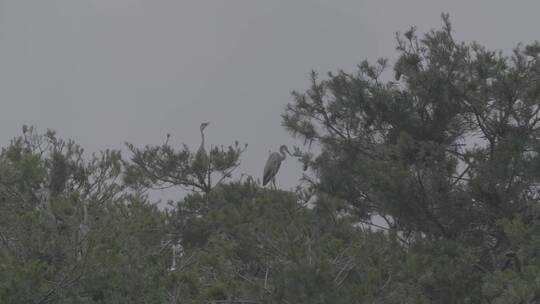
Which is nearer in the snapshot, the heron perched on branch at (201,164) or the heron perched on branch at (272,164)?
the heron perched on branch at (201,164)

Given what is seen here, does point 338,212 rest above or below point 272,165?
below

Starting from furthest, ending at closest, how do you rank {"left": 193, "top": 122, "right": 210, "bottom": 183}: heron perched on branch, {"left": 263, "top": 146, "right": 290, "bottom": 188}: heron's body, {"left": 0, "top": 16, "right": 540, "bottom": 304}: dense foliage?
{"left": 263, "top": 146, "right": 290, "bottom": 188}: heron's body, {"left": 193, "top": 122, "right": 210, "bottom": 183}: heron perched on branch, {"left": 0, "top": 16, "right": 540, "bottom": 304}: dense foliage

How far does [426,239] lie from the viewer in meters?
9.56

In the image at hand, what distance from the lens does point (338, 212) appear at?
11609mm

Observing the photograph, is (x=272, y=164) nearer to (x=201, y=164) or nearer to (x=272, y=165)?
(x=272, y=165)

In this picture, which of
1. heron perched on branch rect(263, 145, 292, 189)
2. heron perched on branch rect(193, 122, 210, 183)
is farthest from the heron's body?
heron perched on branch rect(193, 122, 210, 183)

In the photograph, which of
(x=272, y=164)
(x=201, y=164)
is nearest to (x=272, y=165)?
(x=272, y=164)

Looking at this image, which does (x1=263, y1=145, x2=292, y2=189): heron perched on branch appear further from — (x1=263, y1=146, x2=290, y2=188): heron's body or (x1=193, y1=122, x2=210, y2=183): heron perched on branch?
(x1=193, y1=122, x2=210, y2=183): heron perched on branch

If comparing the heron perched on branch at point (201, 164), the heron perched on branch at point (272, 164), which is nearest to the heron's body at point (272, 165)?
the heron perched on branch at point (272, 164)

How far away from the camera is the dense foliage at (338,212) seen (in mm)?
6270

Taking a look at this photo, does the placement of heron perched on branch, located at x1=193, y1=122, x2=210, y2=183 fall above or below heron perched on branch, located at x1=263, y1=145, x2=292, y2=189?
below

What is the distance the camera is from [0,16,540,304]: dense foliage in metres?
6.27

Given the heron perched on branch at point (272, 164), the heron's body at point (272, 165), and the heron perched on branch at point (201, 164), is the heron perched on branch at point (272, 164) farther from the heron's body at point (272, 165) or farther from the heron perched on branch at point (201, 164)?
the heron perched on branch at point (201, 164)

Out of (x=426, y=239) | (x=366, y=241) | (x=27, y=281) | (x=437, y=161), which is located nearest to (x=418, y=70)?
(x=437, y=161)
